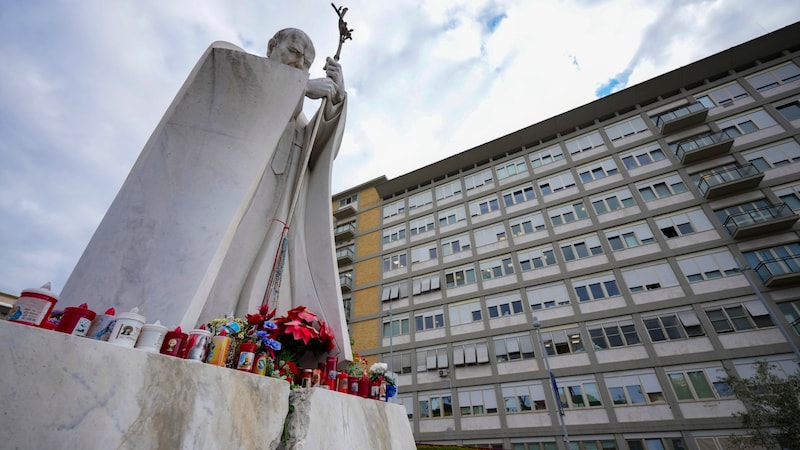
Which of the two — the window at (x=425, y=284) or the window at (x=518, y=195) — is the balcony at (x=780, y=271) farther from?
the window at (x=425, y=284)

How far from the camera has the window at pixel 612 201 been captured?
2067 cm

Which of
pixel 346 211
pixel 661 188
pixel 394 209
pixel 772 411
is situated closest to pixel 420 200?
pixel 394 209

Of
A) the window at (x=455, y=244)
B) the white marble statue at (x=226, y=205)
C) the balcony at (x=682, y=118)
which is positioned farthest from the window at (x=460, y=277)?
the white marble statue at (x=226, y=205)

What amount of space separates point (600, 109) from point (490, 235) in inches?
439

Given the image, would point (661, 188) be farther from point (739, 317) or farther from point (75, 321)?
point (75, 321)

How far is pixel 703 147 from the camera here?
752 inches

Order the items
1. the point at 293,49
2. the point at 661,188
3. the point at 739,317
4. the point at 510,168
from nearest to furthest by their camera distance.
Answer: the point at 293,49 → the point at 739,317 → the point at 661,188 → the point at 510,168

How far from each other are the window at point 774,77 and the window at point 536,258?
14.7 metres

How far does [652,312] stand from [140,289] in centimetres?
2065

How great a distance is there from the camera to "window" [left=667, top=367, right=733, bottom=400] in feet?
47.7

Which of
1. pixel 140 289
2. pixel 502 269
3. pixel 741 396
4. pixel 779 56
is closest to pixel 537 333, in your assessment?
pixel 502 269

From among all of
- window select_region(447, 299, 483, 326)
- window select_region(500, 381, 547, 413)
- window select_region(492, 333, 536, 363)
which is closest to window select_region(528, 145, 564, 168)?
window select_region(447, 299, 483, 326)

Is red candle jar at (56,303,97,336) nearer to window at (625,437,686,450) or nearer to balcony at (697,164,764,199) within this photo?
window at (625,437,686,450)

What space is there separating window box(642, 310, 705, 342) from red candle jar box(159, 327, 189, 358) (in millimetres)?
20186
